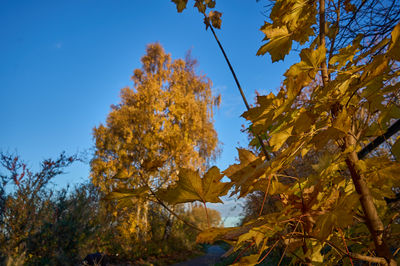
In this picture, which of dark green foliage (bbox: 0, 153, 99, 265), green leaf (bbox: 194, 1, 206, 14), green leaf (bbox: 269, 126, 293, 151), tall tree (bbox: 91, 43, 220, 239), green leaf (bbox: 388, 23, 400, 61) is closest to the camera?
green leaf (bbox: 388, 23, 400, 61)

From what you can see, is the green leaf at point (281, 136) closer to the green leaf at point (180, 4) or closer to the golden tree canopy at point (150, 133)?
the green leaf at point (180, 4)

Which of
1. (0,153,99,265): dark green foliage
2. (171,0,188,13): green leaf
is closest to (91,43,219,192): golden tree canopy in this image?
(0,153,99,265): dark green foliage

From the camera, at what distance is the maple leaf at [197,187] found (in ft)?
1.18

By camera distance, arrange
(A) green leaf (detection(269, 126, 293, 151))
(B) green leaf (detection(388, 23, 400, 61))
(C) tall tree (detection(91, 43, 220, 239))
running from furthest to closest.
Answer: (C) tall tree (detection(91, 43, 220, 239))
(A) green leaf (detection(269, 126, 293, 151))
(B) green leaf (detection(388, 23, 400, 61))

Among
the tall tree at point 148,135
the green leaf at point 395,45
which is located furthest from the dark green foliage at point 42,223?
the green leaf at point 395,45

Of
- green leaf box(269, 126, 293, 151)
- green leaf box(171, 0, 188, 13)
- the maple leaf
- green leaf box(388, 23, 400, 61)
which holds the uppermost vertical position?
green leaf box(171, 0, 188, 13)

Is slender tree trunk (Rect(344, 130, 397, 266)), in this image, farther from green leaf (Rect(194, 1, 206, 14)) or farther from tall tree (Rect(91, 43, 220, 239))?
tall tree (Rect(91, 43, 220, 239))

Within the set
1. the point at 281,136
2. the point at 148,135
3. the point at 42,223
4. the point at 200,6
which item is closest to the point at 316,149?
the point at 281,136

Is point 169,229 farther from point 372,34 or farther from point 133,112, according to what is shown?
point 372,34

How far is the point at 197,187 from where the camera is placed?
36 centimetres

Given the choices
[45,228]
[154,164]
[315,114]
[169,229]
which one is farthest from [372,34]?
Result: [169,229]

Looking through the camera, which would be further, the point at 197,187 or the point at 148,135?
the point at 148,135

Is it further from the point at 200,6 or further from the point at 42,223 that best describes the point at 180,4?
the point at 42,223

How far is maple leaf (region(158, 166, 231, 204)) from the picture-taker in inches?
14.2
